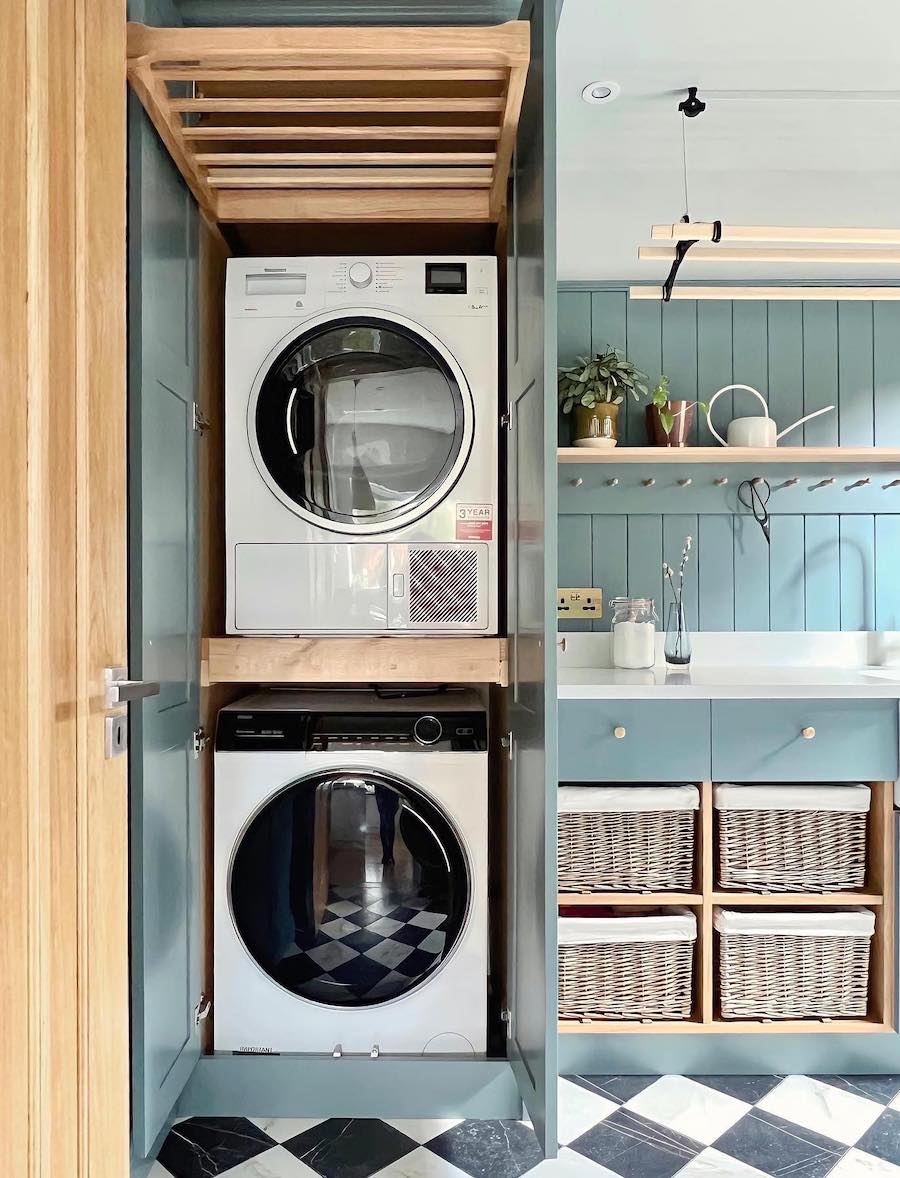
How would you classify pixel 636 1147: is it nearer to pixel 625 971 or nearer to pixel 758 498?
pixel 625 971

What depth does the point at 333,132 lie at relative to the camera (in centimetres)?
160

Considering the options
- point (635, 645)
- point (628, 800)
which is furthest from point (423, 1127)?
point (635, 645)

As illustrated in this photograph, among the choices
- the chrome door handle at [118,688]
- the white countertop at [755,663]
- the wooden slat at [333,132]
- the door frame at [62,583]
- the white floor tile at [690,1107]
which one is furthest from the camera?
the white countertop at [755,663]

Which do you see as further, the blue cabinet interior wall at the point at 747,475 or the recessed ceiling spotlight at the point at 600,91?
the blue cabinet interior wall at the point at 747,475

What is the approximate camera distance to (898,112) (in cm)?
204

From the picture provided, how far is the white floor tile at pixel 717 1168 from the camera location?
69.3 inches

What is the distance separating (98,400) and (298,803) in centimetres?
109

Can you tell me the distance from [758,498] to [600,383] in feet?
2.17

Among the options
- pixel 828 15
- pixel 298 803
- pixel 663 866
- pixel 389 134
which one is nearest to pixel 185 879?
pixel 298 803

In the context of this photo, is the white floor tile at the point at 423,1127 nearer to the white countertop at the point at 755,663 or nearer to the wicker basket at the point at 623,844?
the wicker basket at the point at 623,844

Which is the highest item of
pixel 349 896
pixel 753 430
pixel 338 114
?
pixel 338 114

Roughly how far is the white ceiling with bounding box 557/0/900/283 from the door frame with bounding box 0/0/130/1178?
1071 mm

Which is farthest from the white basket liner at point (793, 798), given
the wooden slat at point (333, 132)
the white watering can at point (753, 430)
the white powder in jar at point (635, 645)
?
the wooden slat at point (333, 132)

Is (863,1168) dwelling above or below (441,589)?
below
